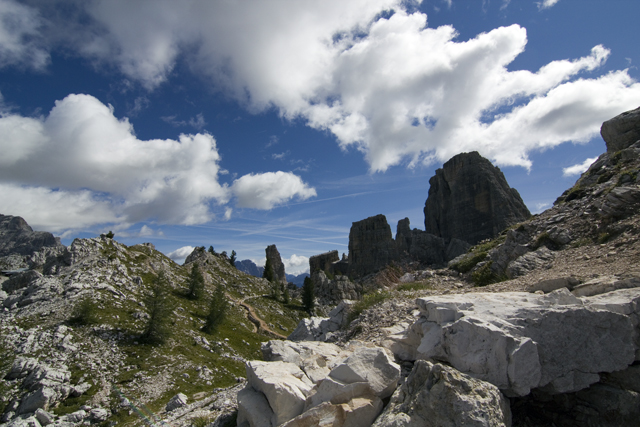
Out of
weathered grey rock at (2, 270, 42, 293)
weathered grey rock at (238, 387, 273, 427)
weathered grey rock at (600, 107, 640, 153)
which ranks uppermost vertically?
weathered grey rock at (600, 107, 640, 153)

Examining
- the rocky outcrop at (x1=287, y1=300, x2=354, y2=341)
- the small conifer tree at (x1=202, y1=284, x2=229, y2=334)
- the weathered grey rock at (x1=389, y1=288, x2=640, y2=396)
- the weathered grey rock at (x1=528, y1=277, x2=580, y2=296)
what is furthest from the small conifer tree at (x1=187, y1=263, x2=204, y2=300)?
the weathered grey rock at (x1=528, y1=277, x2=580, y2=296)

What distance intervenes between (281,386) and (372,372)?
2.41 metres

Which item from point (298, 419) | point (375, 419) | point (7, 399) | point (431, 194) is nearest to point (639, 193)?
point (375, 419)

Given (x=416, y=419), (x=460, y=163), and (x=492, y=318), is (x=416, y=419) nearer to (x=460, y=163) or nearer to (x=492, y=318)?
(x=492, y=318)

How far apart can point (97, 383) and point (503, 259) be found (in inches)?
1591

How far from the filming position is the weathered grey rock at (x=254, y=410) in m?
7.52

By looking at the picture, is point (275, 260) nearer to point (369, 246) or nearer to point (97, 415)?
point (369, 246)

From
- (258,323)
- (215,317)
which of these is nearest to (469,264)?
(215,317)

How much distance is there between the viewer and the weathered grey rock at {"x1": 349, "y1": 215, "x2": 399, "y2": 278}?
5910 inches

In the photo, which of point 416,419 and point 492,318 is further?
point 492,318

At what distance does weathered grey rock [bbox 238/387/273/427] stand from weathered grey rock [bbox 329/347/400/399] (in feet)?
6.79

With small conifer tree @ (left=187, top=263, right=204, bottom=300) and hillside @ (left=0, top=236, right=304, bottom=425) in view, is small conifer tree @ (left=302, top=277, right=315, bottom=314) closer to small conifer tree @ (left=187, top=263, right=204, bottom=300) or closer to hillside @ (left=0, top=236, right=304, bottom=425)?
hillside @ (left=0, top=236, right=304, bottom=425)

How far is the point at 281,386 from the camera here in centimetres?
754

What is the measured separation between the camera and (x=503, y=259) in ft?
64.5
